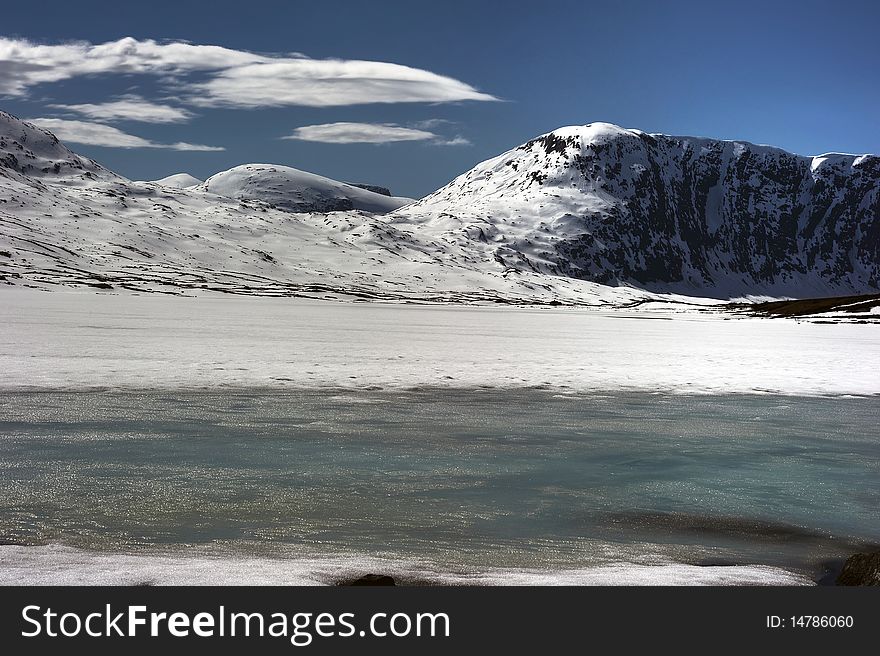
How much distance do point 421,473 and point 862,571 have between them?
6580mm

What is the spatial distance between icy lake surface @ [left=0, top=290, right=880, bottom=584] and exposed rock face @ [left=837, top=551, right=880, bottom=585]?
0.41 m

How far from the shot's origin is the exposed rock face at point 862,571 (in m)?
7.78

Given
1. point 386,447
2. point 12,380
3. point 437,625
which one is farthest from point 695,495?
point 12,380

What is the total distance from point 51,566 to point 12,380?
14.3 metres

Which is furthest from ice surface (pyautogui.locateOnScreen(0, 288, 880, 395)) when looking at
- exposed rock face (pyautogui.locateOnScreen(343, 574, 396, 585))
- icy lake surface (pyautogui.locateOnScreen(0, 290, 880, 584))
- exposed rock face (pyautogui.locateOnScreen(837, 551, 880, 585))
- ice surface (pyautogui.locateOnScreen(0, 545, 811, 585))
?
exposed rock face (pyautogui.locateOnScreen(837, 551, 880, 585))

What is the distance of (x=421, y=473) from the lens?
13.1 m

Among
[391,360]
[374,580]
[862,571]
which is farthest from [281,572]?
[391,360]

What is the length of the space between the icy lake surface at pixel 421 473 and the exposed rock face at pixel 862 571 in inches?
16.0

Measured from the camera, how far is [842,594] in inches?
297

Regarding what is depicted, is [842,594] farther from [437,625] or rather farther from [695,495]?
[695,495]

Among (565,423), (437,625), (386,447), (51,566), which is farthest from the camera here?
(565,423)

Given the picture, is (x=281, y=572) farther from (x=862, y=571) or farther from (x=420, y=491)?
(x=862, y=571)

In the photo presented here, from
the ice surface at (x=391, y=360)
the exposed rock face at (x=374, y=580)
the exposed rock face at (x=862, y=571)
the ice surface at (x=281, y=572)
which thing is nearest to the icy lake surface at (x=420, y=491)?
the ice surface at (x=281, y=572)

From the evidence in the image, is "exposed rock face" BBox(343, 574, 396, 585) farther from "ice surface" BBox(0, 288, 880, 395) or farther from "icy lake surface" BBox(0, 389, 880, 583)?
"ice surface" BBox(0, 288, 880, 395)
